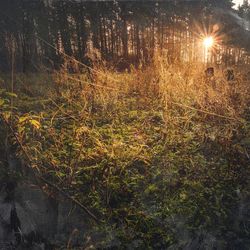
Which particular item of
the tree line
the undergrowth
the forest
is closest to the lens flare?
the tree line

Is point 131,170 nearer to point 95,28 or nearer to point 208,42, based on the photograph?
point 95,28

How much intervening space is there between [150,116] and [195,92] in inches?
40.4

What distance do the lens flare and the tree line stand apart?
842mm

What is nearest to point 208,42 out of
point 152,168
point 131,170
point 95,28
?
point 95,28

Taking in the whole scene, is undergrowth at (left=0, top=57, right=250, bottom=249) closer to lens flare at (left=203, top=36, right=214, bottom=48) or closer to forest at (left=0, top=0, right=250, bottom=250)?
forest at (left=0, top=0, right=250, bottom=250)

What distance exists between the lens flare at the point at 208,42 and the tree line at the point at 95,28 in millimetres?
842

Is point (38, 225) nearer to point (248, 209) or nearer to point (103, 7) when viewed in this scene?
point (248, 209)

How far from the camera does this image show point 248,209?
7.55ft


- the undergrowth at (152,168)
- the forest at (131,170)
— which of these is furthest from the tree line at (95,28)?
the undergrowth at (152,168)

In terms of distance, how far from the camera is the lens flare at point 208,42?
13.5 metres

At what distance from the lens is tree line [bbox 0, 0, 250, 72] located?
1058cm

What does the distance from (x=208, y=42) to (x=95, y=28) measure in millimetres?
Answer: 6277

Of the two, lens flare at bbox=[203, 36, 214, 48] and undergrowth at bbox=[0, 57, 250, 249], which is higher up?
lens flare at bbox=[203, 36, 214, 48]

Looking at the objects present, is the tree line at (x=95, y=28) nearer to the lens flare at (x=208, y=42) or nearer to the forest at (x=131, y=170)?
the lens flare at (x=208, y=42)
